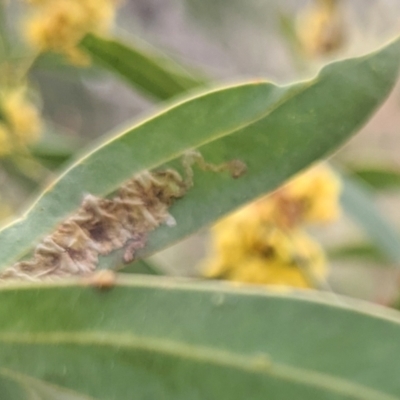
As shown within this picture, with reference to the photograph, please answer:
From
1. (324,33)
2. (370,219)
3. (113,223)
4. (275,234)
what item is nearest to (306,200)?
(275,234)

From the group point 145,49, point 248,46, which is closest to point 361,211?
point 145,49

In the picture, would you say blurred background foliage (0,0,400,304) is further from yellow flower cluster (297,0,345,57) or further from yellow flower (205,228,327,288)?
yellow flower (205,228,327,288)

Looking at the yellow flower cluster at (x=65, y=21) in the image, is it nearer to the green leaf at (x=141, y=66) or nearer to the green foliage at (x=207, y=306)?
the green leaf at (x=141, y=66)

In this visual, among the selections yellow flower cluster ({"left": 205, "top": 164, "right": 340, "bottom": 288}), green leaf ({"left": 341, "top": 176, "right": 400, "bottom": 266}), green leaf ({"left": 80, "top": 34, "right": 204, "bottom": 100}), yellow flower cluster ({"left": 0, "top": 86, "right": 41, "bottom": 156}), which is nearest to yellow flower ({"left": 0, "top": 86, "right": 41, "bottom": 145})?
yellow flower cluster ({"left": 0, "top": 86, "right": 41, "bottom": 156})

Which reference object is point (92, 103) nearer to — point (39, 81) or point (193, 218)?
point (39, 81)

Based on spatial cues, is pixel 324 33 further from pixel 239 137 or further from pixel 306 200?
pixel 239 137

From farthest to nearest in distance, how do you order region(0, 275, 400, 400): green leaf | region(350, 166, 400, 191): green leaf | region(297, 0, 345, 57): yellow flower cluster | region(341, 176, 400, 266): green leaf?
region(297, 0, 345, 57): yellow flower cluster
region(350, 166, 400, 191): green leaf
region(341, 176, 400, 266): green leaf
region(0, 275, 400, 400): green leaf
